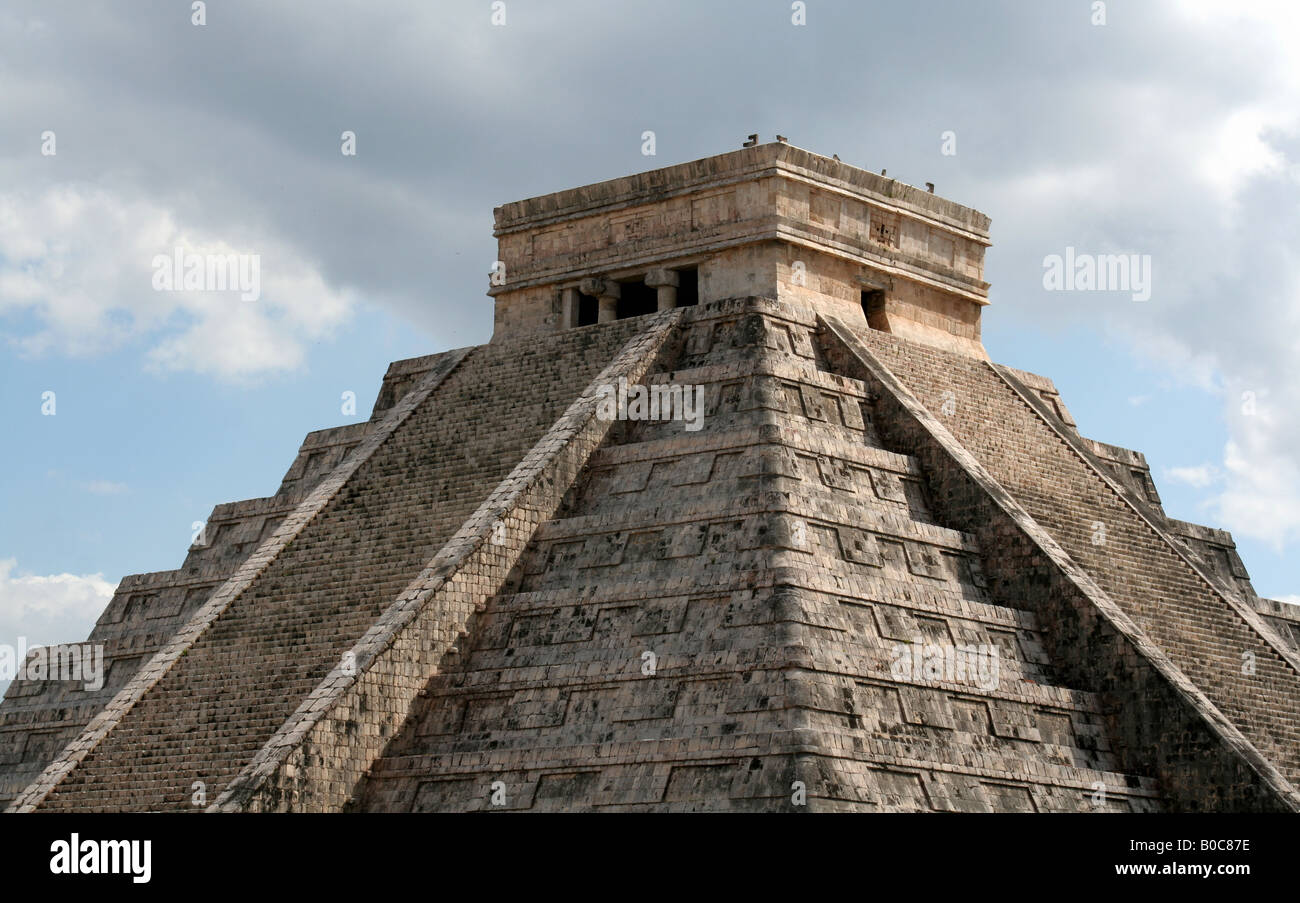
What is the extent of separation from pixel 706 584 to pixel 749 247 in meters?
7.25

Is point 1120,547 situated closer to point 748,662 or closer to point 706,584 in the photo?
point 706,584

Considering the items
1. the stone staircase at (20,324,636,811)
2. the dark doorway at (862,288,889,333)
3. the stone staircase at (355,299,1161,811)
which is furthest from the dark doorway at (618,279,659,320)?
the stone staircase at (355,299,1161,811)

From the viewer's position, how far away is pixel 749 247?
26.1 metres

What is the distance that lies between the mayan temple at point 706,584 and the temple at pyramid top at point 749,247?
5 centimetres

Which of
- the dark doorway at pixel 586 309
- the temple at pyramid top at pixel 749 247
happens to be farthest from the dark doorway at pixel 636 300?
the dark doorway at pixel 586 309

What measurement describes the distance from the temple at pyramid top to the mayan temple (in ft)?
0.17

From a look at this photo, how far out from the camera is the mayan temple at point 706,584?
758 inches

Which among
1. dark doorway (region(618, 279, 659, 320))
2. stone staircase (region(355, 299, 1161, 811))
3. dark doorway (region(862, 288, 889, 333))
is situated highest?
Result: dark doorway (region(618, 279, 659, 320))

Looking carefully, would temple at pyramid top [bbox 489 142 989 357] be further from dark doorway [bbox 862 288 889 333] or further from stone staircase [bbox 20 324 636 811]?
stone staircase [bbox 20 324 636 811]

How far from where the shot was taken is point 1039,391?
29109mm

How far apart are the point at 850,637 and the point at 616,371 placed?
6292 mm

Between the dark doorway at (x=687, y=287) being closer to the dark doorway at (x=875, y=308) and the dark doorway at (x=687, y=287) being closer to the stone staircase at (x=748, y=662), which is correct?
the dark doorway at (x=875, y=308)

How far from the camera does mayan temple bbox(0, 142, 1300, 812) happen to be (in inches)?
758
